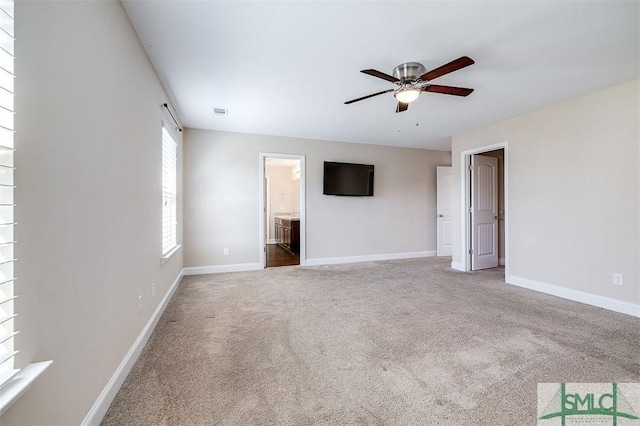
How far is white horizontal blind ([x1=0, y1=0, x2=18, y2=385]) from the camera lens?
84 centimetres

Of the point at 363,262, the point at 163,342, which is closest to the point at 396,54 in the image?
the point at 163,342

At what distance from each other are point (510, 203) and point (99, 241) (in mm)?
4782

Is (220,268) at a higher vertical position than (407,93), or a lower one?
lower

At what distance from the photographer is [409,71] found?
251cm

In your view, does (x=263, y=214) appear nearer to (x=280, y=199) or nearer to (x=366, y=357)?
(x=366, y=357)

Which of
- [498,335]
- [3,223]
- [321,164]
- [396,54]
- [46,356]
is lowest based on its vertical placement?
[498,335]

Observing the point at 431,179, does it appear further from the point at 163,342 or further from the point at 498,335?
the point at 163,342

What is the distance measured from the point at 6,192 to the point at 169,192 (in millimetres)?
2697

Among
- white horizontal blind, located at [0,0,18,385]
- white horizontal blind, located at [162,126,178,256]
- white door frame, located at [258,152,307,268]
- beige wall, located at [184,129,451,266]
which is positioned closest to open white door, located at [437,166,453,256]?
beige wall, located at [184,129,451,266]

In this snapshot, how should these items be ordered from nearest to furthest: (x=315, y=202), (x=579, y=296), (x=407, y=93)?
(x=407, y=93) → (x=579, y=296) → (x=315, y=202)

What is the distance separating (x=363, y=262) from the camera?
18.1 ft

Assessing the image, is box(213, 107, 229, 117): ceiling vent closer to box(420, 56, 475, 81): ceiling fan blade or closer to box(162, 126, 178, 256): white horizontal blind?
box(162, 126, 178, 256): white horizontal blind

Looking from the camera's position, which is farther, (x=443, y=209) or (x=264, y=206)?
(x=443, y=209)
